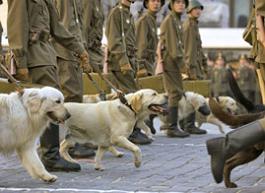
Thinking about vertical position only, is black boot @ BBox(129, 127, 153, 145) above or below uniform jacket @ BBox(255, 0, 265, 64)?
below

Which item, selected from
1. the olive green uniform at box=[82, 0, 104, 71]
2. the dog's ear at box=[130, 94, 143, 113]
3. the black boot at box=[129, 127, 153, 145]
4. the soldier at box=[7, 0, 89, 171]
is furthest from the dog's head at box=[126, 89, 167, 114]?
the black boot at box=[129, 127, 153, 145]

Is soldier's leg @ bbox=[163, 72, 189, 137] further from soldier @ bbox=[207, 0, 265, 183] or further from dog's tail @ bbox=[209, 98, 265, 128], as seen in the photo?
soldier @ bbox=[207, 0, 265, 183]

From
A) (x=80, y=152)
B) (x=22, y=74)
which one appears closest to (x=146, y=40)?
(x=80, y=152)

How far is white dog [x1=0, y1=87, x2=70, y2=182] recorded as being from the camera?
7902 mm

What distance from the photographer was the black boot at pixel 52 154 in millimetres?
9094

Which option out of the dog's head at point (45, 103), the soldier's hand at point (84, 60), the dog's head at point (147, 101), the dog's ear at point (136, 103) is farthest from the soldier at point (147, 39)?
the dog's head at point (45, 103)

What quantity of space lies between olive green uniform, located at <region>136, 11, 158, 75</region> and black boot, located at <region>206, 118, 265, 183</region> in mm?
6056

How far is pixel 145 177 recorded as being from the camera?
8750mm

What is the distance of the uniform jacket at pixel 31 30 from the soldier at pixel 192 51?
6064 mm

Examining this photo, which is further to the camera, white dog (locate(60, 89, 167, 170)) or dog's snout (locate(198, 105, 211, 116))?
dog's snout (locate(198, 105, 211, 116))

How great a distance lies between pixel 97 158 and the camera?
9477 millimetres

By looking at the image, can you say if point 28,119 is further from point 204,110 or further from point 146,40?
point 204,110

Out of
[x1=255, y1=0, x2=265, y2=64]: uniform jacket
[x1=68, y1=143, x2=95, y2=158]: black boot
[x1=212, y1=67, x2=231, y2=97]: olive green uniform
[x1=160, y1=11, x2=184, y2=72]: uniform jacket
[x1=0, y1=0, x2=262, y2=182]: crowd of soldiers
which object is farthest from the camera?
[x1=212, y1=67, x2=231, y2=97]: olive green uniform

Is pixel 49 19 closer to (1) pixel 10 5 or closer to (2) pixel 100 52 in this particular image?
(1) pixel 10 5
